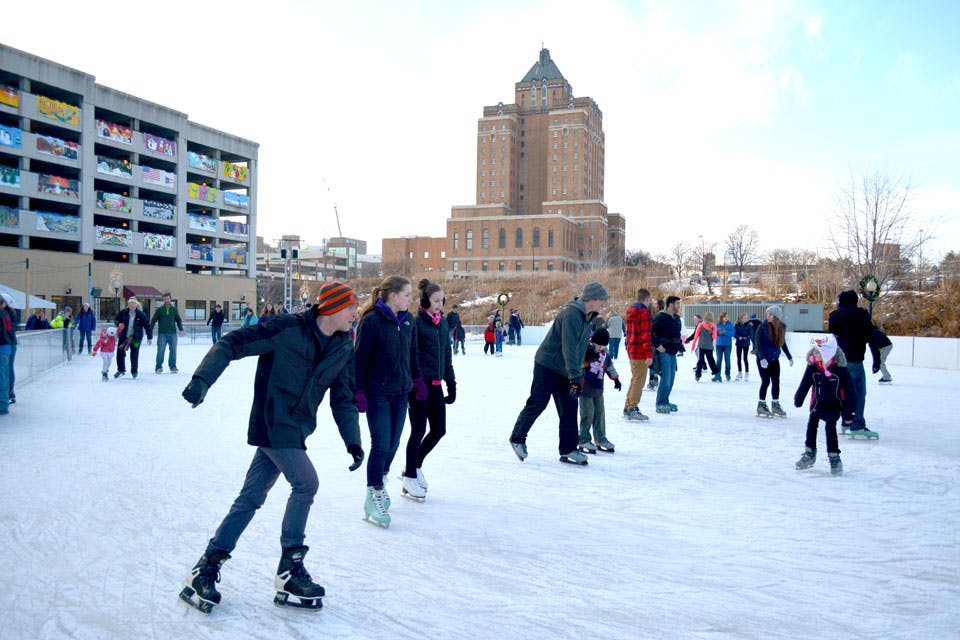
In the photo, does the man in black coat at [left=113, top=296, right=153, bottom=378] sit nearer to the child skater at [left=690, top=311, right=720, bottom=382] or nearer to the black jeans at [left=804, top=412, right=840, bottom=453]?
the child skater at [left=690, top=311, right=720, bottom=382]

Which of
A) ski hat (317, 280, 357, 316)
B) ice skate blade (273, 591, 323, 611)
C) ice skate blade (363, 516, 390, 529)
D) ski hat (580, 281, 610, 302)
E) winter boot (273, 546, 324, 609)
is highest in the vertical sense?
ski hat (580, 281, 610, 302)

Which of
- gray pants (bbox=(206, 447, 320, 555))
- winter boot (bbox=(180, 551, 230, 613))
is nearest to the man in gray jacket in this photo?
gray pants (bbox=(206, 447, 320, 555))

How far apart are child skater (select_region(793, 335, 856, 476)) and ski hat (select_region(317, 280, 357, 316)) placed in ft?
14.5

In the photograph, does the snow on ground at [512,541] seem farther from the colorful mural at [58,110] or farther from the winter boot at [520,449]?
the colorful mural at [58,110]

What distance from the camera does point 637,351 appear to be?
9.14m

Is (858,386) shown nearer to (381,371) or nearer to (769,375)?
(769,375)

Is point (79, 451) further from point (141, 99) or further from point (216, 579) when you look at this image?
point (141, 99)

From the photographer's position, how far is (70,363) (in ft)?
61.7

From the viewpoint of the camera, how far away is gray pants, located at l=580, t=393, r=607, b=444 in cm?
705

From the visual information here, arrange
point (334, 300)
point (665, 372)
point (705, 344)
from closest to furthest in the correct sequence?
point (334, 300), point (665, 372), point (705, 344)

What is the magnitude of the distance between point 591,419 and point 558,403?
88 cm

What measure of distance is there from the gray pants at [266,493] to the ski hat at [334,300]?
66 centimetres

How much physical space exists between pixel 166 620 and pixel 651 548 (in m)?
2.61

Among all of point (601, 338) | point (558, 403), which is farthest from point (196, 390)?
point (601, 338)
